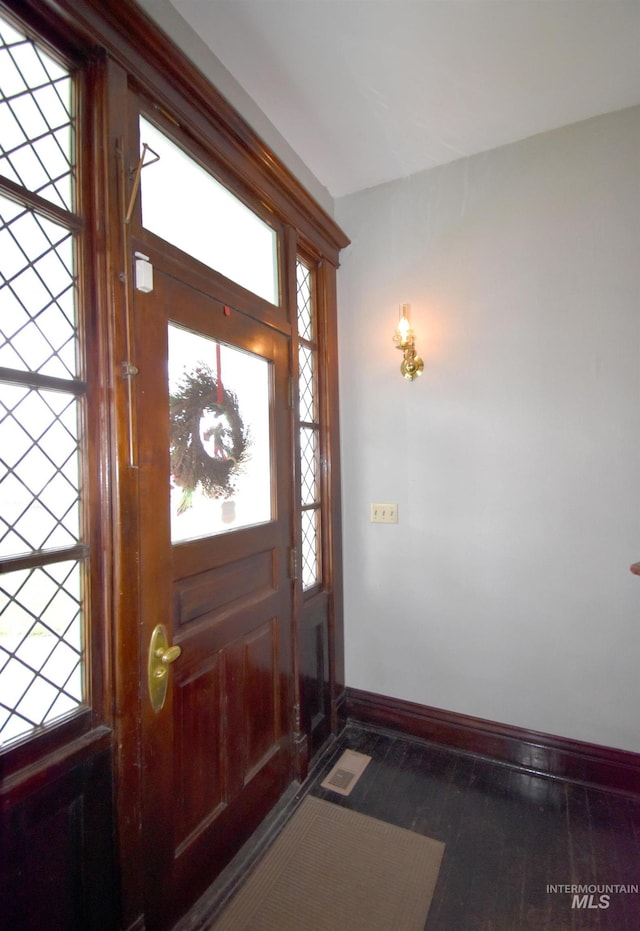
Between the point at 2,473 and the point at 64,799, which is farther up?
the point at 2,473

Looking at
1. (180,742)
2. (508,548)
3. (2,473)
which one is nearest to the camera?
(2,473)

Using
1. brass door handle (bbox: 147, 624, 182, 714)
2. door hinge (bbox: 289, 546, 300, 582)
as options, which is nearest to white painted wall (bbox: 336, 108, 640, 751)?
door hinge (bbox: 289, 546, 300, 582)

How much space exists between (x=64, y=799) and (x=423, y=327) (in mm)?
2252

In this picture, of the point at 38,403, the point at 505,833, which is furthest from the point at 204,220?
the point at 505,833

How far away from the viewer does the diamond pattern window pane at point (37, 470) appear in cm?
97

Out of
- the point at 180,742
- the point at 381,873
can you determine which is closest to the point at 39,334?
the point at 180,742

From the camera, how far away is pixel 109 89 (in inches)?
45.8

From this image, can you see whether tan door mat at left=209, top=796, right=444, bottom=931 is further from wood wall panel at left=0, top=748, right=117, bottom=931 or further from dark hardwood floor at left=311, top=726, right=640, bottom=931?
wood wall panel at left=0, top=748, right=117, bottom=931

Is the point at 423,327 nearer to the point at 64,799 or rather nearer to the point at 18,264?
the point at 18,264

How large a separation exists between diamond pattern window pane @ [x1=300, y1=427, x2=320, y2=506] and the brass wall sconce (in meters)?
0.58

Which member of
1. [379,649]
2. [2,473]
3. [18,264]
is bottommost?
[379,649]

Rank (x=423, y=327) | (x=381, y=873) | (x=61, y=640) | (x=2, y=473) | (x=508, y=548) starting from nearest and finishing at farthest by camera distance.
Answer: (x=2, y=473) → (x=61, y=640) → (x=381, y=873) → (x=508, y=548) → (x=423, y=327)

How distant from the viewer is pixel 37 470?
1.03 meters

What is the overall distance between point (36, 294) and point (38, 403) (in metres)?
0.25
